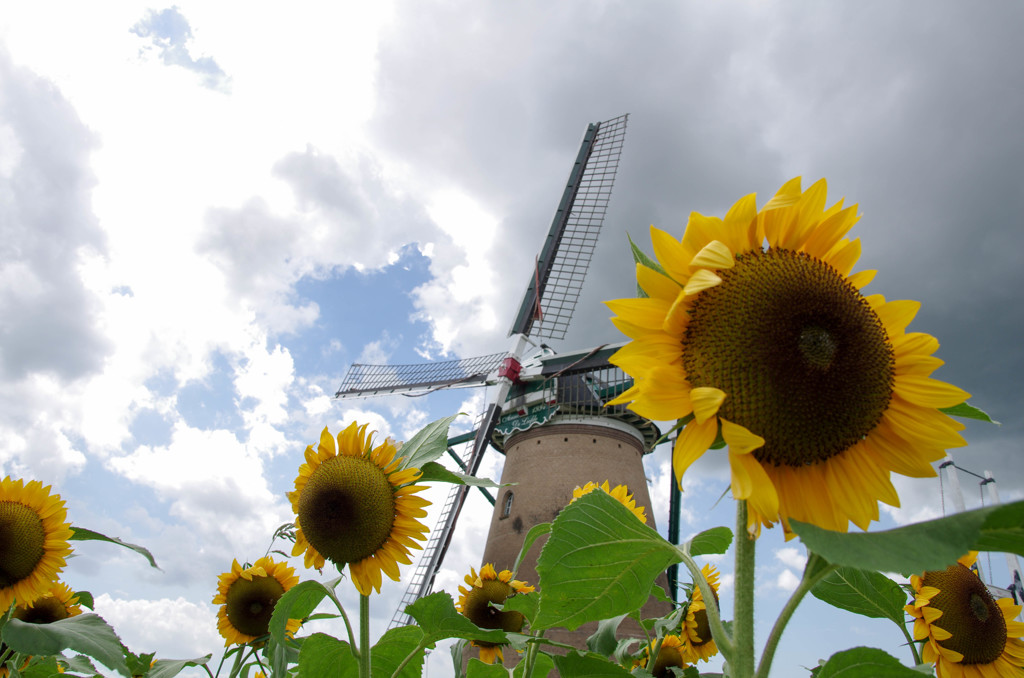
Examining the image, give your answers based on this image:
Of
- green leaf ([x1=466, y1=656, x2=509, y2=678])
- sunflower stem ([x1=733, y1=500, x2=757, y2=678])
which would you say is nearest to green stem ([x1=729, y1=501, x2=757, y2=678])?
sunflower stem ([x1=733, y1=500, x2=757, y2=678])

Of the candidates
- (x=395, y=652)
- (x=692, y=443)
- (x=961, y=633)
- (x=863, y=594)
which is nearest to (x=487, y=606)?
(x=395, y=652)

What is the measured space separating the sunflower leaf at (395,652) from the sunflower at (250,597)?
78.8 inches

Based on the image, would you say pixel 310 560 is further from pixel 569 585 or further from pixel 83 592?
pixel 83 592

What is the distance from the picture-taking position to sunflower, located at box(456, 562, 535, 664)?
4.32m

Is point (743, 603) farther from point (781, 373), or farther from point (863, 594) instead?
point (863, 594)

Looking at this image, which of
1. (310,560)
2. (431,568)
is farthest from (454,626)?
(431,568)

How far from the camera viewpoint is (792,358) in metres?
1.29

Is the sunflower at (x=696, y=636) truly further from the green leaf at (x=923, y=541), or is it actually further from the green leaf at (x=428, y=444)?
the green leaf at (x=923, y=541)

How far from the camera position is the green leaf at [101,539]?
2.86 m

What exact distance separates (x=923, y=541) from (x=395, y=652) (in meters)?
2.06

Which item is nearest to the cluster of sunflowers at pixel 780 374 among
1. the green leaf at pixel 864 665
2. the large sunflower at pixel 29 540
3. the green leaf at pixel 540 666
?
the green leaf at pixel 864 665

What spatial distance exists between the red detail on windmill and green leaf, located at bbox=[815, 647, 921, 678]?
23.3 m

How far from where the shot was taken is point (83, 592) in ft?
14.1

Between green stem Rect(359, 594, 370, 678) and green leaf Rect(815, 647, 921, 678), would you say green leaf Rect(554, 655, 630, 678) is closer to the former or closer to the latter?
green leaf Rect(815, 647, 921, 678)
